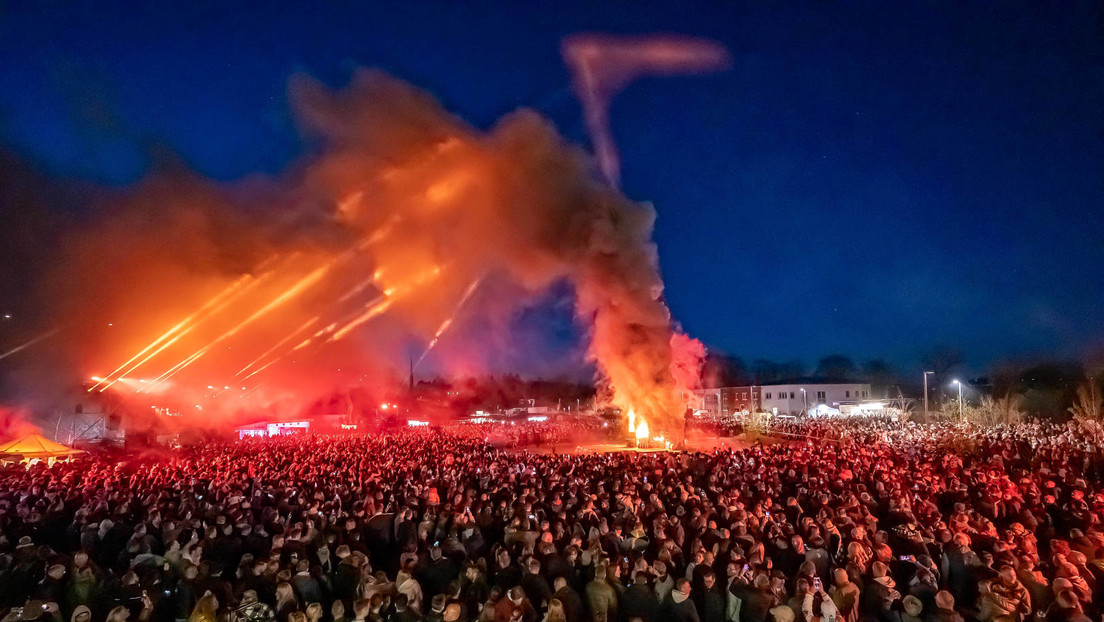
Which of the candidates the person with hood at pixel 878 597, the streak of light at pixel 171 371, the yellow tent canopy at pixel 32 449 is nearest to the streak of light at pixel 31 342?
the streak of light at pixel 171 371

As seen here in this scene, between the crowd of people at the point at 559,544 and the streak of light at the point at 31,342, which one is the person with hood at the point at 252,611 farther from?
the streak of light at the point at 31,342

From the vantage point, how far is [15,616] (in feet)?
18.6

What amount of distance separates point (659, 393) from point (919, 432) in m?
9.94

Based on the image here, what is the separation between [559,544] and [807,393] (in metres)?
71.5

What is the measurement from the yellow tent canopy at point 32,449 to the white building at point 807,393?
64543 mm

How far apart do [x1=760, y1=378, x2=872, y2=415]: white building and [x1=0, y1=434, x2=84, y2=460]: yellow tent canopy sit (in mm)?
64543

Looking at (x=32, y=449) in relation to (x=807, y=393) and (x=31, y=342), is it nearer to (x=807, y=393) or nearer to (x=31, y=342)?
(x=31, y=342)

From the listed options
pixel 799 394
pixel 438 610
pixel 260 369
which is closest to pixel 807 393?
pixel 799 394

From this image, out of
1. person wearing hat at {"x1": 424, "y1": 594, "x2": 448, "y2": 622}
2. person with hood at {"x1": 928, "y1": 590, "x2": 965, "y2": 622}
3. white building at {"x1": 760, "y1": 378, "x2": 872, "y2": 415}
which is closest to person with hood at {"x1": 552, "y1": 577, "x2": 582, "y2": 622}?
person wearing hat at {"x1": 424, "y1": 594, "x2": 448, "y2": 622}

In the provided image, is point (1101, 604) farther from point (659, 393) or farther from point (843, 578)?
point (659, 393)

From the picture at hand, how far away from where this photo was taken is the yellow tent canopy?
63.7 ft

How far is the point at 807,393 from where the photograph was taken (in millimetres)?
73625

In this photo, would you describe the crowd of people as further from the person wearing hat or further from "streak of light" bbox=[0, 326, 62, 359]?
"streak of light" bbox=[0, 326, 62, 359]

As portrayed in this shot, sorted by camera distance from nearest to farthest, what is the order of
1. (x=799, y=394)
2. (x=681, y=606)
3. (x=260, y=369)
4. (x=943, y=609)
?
1. (x=943, y=609)
2. (x=681, y=606)
3. (x=260, y=369)
4. (x=799, y=394)
